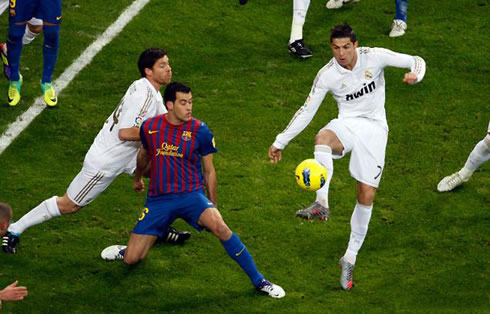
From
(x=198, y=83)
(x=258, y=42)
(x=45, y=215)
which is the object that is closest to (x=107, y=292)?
(x=45, y=215)

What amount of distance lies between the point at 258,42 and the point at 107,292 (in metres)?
5.01

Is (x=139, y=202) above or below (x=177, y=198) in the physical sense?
below

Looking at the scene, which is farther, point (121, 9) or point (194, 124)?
point (121, 9)

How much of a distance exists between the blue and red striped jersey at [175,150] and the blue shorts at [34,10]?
314 cm

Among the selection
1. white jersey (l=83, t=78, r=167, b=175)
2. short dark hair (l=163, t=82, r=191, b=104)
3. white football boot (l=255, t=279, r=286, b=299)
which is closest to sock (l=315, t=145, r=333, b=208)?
white football boot (l=255, t=279, r=286, b=299)

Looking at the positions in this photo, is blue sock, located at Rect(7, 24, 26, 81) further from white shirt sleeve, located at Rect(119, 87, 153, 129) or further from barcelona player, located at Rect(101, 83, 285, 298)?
barcelona player, located at Rect(101, 83, 285, 298)

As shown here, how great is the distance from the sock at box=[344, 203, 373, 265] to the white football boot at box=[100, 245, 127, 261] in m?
2.14

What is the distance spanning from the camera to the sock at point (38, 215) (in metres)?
10.1

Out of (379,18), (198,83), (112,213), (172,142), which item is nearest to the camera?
(172,142)

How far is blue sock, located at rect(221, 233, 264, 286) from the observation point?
30.9 feet

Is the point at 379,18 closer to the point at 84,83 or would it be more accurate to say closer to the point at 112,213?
the point at 84,83

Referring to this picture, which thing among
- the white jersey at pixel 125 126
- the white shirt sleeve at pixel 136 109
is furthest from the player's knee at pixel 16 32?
the white shirt sleeve at pixel 136 109

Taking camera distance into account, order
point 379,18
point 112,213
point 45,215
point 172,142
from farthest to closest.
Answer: point 379,18
point 112,213
point 45,215
point 172,142

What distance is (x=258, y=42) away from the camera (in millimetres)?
13695
